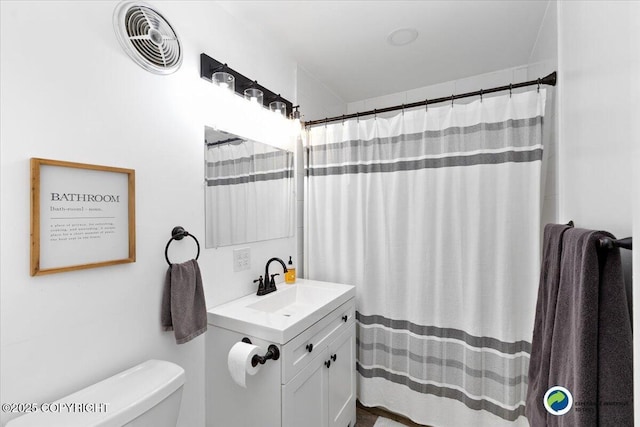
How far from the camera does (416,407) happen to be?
1.81m

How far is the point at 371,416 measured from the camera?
1938mm

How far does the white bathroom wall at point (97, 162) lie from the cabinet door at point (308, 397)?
50 cm

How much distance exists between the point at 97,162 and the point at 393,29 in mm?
1750

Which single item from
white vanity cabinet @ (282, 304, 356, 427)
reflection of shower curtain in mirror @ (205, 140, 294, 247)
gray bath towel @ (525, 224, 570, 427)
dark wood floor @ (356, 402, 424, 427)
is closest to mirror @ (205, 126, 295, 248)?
reflection of shower curtain in mirror @ (205, 140, 294, 247)

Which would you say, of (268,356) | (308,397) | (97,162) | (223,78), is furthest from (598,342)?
(223,78)

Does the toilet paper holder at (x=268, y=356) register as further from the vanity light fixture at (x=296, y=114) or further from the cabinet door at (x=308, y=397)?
the vanity light fixture at (x=296, y=114)

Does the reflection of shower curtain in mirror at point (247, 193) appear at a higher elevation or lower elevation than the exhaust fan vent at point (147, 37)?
lower

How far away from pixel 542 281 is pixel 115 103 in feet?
5.71

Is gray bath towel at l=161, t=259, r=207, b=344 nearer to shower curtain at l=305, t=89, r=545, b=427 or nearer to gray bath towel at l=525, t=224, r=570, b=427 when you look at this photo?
shower curtain at l=305, t=89, r=545, b=427

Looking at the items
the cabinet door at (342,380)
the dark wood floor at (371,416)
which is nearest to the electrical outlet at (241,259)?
the cabinet door at (342,380)

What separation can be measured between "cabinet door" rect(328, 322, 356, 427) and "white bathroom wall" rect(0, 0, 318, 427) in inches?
27.1

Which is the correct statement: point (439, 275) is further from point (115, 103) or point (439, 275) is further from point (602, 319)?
point (115, 103)

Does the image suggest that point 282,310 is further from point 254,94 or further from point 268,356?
point 254,94

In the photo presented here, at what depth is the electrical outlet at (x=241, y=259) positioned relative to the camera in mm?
1634
